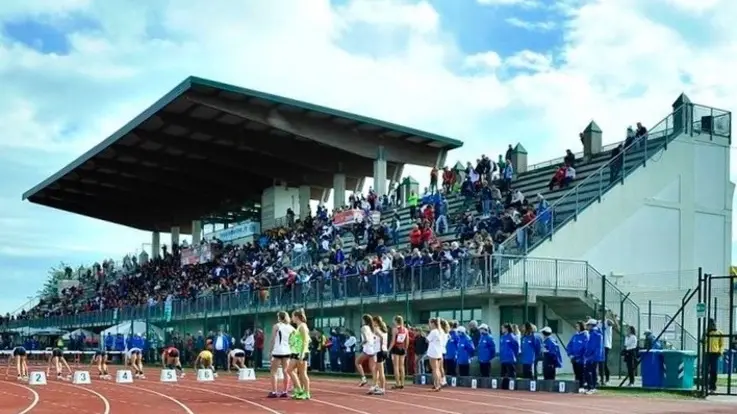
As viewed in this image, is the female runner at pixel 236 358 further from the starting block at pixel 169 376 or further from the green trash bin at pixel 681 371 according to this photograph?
the green trash bin at pixel 681 371

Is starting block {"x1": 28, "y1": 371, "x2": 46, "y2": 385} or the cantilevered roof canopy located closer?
starting block {"x1": 28, "y1": 371, "x2": 46, "y2": 385}

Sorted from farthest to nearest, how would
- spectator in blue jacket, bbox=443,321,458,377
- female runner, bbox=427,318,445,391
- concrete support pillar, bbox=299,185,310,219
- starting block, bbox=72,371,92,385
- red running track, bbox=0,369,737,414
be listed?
concrete support pillar, bbox=299,185,310,219 < starting block, bbox=72,371,92,385 < spectator in blue jacket, bbox=443,321,458,377 < female runner, bbox=427,318,445,391 < red running track, bbox=0,369,737,414

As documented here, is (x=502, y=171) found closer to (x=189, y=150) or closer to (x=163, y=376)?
(x=163, y=376)

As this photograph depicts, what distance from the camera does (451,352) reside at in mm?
28969

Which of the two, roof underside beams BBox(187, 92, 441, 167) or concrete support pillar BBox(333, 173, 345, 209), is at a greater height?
roof underside beams BBox(187, 92, 441, 167)

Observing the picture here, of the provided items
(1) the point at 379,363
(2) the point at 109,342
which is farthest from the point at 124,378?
(2) the point at 109,342

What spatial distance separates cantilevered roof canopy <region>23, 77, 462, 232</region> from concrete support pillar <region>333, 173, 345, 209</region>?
0.40 m

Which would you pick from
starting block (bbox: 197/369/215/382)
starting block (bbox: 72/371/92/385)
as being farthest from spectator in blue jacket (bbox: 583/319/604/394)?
starting block (bbox: 72/371/92/385)

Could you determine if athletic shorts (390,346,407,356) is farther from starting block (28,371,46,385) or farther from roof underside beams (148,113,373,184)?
roof underside beams (148,113,373,184)

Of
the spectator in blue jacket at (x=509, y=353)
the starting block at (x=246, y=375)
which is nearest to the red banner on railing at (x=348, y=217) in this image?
the starting block at (x=246, y=375)

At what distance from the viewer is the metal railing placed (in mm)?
31078

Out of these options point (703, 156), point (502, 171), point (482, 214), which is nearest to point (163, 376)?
point (482, 214)

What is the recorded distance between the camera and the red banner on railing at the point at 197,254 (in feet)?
212

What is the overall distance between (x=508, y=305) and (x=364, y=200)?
743 inches
